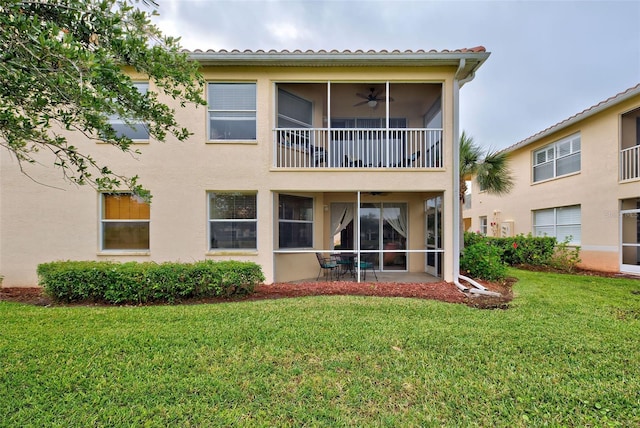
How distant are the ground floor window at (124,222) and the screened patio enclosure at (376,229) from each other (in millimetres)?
4399

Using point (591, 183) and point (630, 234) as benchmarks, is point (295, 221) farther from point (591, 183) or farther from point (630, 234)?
point (630, 234)

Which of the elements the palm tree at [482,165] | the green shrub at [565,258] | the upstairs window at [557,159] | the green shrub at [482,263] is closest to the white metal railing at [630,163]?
the upstairs window at [557,159]

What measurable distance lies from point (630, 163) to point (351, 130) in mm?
10138

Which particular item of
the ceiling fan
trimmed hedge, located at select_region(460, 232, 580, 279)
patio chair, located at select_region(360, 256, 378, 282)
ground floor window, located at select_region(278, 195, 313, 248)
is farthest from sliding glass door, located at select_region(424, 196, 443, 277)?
ground floor window, located at select_region(278, 195, 313, 248)

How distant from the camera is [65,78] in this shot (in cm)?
317

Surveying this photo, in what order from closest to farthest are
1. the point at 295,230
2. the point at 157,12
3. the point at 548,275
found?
the point at 157,12
the point at 295,230
the point at 548,275

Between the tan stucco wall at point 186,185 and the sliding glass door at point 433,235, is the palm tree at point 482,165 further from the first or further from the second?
the tan stucco wall at point 186,185

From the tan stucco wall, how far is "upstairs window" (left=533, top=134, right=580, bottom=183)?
841cm

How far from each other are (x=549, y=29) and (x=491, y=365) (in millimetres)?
22620

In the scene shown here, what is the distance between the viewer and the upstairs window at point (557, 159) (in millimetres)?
12548

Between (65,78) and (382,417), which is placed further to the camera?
(65,78)

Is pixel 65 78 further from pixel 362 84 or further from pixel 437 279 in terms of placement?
pixel 437 279

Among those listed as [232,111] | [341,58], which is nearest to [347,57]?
[341,58]

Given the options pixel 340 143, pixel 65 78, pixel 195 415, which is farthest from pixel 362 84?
pixel 195 415
